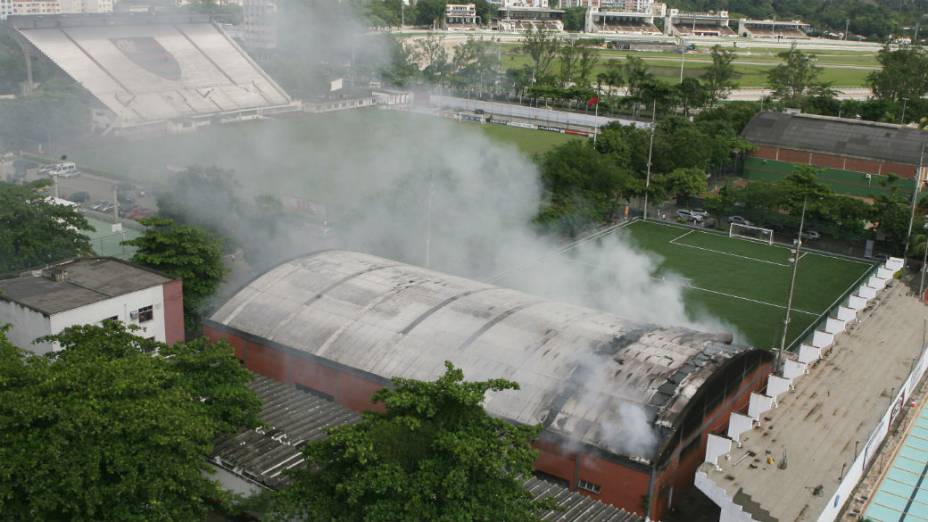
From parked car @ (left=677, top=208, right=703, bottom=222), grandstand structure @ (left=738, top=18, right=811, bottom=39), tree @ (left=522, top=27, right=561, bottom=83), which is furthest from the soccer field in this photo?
grandstand structure @ (left=738, top=18, right=811, bottom=39)

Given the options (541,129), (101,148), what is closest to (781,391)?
(101,148)

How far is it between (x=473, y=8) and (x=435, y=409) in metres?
63.5

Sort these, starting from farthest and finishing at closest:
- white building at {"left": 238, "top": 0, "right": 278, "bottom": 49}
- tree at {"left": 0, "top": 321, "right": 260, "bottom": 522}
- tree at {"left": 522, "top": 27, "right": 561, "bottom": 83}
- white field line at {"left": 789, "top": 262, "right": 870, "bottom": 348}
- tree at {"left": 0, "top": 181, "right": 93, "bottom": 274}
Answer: tree at {"left": 522, "top": 27, "right": 561, "bottom": 83} → white building at {"left": 238, "top": 0, "right": 278, "bottom": 49} → white field line at {"left": 789, "top": 262, "right": 870, "bottom": 348} → tree at {"left": 0, "top": 181, "right": 93, "bottom": 274} → tree at {"left": 0, "top": 321, "right": 260, "bottom": 522}

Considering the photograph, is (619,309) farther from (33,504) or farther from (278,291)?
(33,504)

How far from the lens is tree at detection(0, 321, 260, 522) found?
6.52m

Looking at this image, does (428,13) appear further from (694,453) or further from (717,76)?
(694,453)

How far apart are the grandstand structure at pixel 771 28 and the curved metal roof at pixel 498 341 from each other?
76.9 metres

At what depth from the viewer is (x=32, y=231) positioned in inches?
549

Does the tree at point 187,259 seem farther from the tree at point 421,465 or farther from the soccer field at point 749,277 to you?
the soccer field at point 749,277

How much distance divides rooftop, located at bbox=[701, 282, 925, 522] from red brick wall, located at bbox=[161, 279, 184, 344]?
7.36 metres

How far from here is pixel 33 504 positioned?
6.42 meters

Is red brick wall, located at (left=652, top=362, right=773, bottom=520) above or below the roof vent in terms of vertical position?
below

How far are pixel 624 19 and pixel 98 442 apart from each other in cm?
8219

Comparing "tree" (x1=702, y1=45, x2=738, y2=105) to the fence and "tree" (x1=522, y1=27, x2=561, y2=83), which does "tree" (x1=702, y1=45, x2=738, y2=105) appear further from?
the fence
